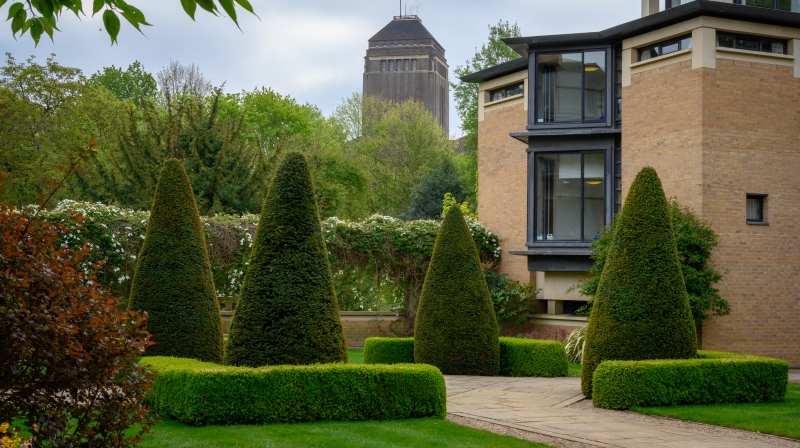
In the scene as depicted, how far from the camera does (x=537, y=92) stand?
21562 mm

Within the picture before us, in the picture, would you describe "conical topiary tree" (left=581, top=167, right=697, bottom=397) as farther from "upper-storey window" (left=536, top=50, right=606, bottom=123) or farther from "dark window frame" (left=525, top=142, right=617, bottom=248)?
"upper-storey window" (left=536, top=50, right=606, bottom=123)

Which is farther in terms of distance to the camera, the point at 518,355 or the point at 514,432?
the point at 518,355

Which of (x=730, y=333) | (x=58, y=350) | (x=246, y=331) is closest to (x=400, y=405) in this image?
(x=246, y=331)

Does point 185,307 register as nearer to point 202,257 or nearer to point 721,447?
point 202,257

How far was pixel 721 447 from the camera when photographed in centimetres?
864

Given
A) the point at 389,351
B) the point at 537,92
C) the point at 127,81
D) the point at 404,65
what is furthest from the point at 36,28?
the point at 404,65

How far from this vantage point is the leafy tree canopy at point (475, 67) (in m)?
39.8

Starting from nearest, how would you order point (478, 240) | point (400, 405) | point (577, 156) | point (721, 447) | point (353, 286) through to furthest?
1. point (721, 447)
2. point (400, 405)
3. point (577, 156)
4. point (478, 240)
5. point (353, 286)

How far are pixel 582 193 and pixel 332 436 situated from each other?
14.1 m

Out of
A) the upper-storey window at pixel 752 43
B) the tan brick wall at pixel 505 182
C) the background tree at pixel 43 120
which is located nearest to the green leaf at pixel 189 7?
the upper-storey window at pixel 752 43

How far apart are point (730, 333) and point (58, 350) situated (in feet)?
54.3

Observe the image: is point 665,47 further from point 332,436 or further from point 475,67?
point 475,67

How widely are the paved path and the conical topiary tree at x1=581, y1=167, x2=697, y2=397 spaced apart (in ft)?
3.63

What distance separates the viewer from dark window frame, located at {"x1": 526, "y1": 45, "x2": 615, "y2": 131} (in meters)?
20.9
